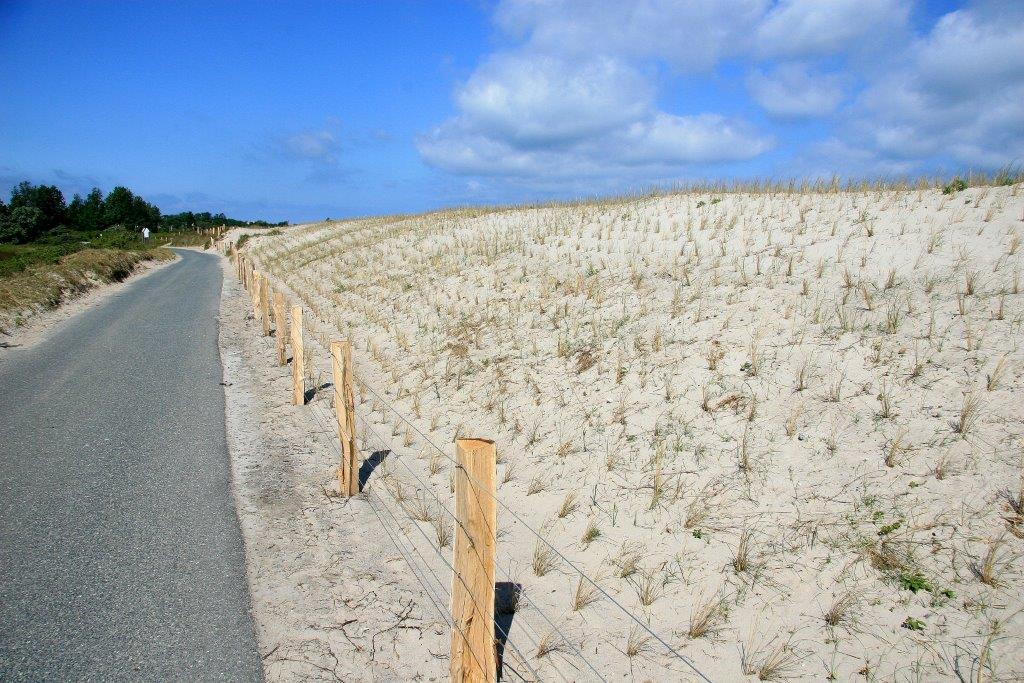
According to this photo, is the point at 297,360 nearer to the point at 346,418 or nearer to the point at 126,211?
the point at 346,418

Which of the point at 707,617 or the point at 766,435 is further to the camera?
the point at 766,435

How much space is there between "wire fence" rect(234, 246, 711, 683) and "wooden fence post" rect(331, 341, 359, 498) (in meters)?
0.26

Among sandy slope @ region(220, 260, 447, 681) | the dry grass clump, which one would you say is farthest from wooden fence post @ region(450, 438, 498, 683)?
the dry grass clump

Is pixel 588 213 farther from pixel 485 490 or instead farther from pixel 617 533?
pixel 485 490

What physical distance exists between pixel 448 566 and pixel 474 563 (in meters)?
2.07

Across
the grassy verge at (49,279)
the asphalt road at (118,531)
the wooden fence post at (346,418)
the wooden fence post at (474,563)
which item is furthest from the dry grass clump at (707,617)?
the grassy verge at (49,279)

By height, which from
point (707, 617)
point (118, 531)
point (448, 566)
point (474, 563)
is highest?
point (474, 563)

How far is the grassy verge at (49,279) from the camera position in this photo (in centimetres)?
1664

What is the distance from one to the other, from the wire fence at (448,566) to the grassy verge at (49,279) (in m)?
13.7

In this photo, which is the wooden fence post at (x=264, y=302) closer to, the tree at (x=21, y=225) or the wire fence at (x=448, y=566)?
the wire fence at (x=448, y=566)

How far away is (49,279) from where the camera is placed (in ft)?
70.6

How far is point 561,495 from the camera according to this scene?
6664mm

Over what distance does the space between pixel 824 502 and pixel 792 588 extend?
105cm

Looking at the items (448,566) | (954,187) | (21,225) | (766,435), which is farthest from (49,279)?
(21,225)
